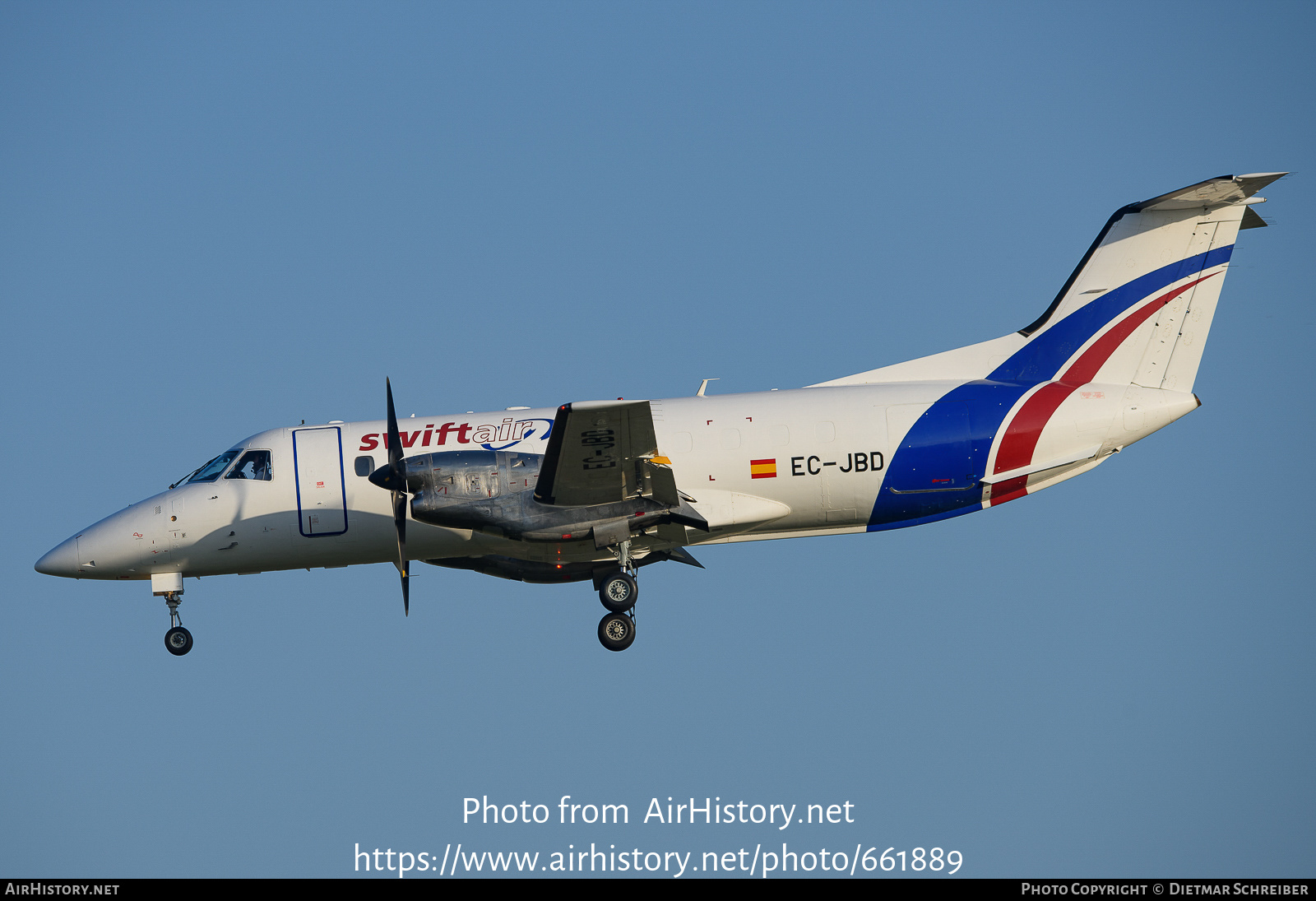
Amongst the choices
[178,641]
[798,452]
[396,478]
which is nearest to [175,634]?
[178,641]

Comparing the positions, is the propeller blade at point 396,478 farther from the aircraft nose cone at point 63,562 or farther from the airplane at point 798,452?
the aircraft nose cone at point 63,562

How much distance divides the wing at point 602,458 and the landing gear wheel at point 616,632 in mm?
1974

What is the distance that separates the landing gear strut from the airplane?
1.2 inches

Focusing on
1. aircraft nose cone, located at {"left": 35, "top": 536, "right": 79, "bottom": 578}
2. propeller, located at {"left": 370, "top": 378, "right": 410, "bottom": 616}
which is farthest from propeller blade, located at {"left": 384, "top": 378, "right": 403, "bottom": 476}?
aircraft nose cone, located at {"left": 35, "top": 536, "right": 79, "bottom": 578}

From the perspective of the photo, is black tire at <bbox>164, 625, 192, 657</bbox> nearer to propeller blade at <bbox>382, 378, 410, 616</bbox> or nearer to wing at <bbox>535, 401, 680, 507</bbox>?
propeller blade at <bbox>382, 378, 410, 616</bbox>

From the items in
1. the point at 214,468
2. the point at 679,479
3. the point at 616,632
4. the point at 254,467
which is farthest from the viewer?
the point at 214,468

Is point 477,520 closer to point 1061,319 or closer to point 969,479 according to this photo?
point 969,479

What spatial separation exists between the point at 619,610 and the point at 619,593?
0.26 meters

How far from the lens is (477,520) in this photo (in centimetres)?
1927

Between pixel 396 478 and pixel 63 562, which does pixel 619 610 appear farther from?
pixel 63 562

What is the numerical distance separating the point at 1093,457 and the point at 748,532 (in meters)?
6.02

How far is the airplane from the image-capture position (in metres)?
21.0

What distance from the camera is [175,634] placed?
22.0 meters

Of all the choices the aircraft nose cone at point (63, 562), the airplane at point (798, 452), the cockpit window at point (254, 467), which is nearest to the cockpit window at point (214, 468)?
the airplane at point (798, 452)
